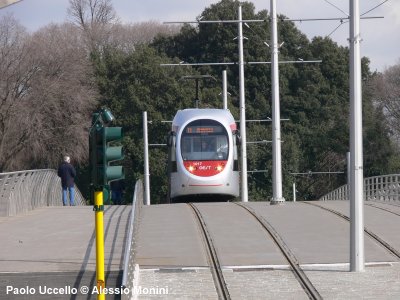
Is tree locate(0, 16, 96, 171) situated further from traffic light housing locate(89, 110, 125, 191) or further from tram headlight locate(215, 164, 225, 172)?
traffic light housing locate(89, 110, 125, 191)

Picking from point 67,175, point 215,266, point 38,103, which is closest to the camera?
point 215,266

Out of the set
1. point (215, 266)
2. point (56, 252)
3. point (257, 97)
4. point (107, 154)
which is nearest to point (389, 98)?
point (257, 97)

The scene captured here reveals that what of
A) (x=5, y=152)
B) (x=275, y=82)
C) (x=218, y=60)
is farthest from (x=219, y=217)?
(x=218, y=60)

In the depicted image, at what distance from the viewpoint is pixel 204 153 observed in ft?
116

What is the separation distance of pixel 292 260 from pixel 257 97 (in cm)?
5405

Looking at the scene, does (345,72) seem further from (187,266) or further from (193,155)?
(187,266)

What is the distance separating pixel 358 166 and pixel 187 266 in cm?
324

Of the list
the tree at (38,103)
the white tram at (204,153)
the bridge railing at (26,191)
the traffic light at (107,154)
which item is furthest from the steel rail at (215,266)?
the tree at (38,103)

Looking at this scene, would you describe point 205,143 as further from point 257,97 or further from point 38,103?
point 257,97

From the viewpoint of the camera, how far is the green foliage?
213 ft

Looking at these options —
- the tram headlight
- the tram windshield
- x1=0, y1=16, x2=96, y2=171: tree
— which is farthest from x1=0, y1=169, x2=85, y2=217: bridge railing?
x1=0, y1=16, x2=96, y2=171: tree

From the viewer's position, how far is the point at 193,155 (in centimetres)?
3534

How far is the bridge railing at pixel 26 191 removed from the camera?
2572 centimetres

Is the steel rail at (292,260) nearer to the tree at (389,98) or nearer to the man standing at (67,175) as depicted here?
the man standing at (67,175)
